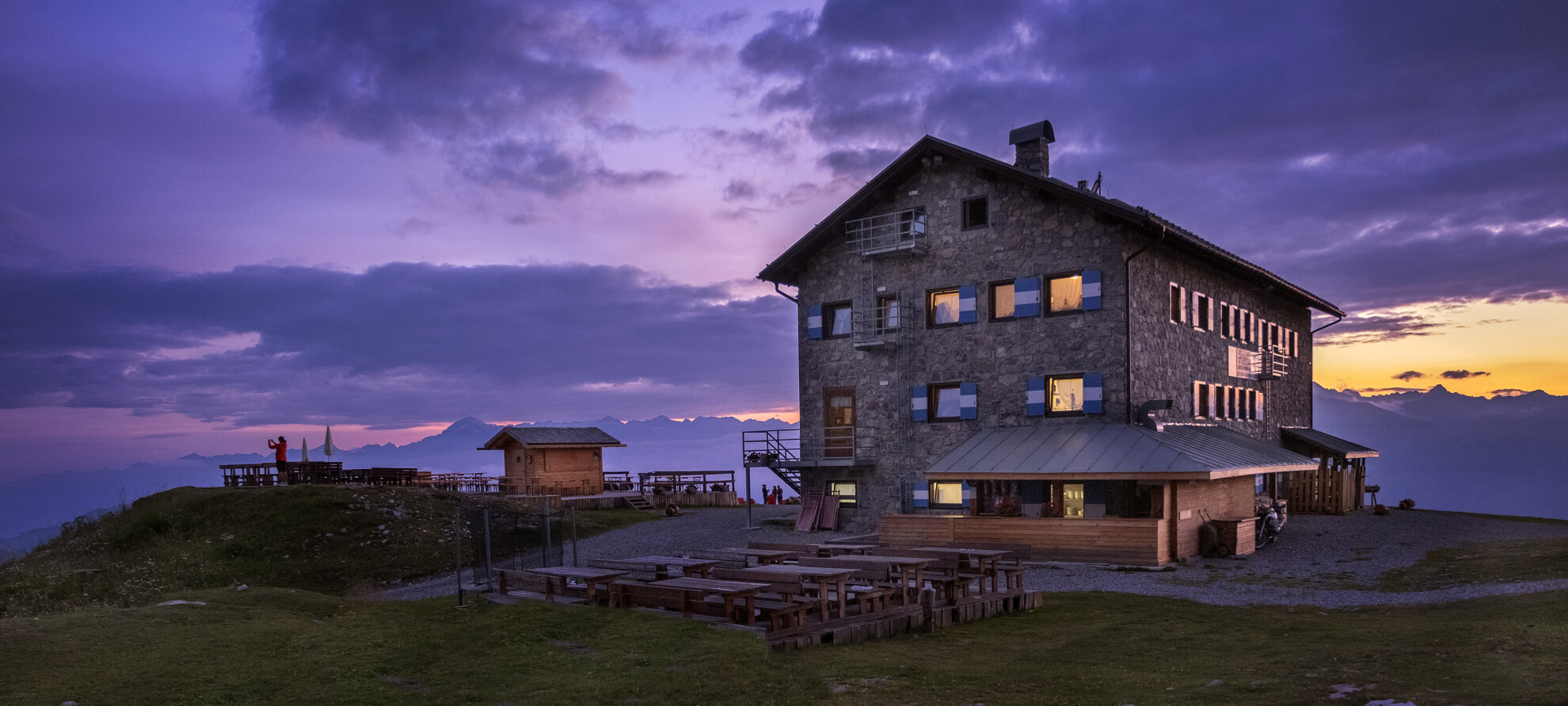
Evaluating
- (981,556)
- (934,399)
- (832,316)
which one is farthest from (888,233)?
(981,556)

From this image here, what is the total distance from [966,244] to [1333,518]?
53.9 feet

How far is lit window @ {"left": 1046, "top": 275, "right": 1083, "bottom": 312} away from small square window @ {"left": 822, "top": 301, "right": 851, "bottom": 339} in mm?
6739

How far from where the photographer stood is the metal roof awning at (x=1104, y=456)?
20.9 m

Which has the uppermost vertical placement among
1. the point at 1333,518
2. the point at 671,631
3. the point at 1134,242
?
the point at 1134,242

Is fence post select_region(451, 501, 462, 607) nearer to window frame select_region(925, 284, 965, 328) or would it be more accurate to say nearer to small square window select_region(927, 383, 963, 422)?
small square window select_region(927, 383, 963, 422)

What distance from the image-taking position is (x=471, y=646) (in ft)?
34.9

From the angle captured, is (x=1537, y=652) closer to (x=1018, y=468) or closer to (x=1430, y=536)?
(x=1018, y=468)

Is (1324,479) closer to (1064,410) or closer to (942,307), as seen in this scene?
(1064,410)

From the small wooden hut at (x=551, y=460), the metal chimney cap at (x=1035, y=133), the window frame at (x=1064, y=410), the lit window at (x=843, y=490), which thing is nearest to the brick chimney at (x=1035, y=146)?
the metal chimney cap at (x=1035, y=133)

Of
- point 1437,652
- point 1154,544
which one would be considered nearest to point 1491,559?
point 1154,544

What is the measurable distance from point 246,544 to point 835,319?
60.0ft

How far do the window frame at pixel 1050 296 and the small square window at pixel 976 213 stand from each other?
256 cm

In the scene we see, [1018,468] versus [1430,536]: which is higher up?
[1018,468]

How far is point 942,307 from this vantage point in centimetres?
2838
